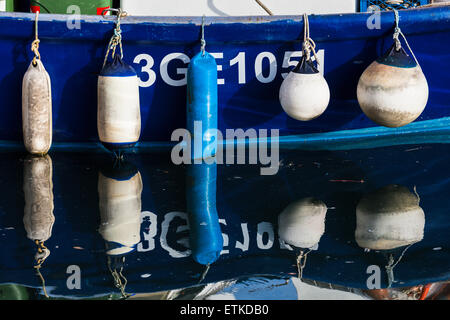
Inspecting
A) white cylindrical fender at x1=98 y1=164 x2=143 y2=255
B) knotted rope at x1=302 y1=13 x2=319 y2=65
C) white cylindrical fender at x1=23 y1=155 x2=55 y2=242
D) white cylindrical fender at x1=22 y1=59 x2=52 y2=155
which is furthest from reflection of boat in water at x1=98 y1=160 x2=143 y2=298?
knotted rope at x1=302 y1=13 x2=319 y2=65

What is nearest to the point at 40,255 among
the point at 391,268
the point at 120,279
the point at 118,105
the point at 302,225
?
the point at 120,279

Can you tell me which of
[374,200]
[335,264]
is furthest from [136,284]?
[374,200]

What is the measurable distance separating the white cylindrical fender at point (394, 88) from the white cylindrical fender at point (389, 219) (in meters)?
0.74

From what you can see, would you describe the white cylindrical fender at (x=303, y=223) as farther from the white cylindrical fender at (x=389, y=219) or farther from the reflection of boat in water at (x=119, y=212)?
the reflection of boat in water at (x=119, y=212)

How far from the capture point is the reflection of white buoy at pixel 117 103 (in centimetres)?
546

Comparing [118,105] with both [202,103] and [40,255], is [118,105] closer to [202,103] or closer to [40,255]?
[202,103]

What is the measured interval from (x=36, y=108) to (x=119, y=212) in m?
1.49

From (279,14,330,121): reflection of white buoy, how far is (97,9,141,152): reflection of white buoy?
1065mm

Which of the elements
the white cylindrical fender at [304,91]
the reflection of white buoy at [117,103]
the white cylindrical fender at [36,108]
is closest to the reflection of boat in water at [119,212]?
the reflection of white buoy at [117,103]

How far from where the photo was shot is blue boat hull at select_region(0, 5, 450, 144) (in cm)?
553

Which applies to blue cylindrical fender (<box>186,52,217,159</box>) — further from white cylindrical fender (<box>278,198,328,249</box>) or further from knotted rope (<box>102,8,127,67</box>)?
white cylindrical fender (<box>278,198,328,249</box>)

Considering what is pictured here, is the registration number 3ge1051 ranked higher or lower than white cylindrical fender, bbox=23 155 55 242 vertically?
higher

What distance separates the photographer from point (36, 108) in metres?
5.57
